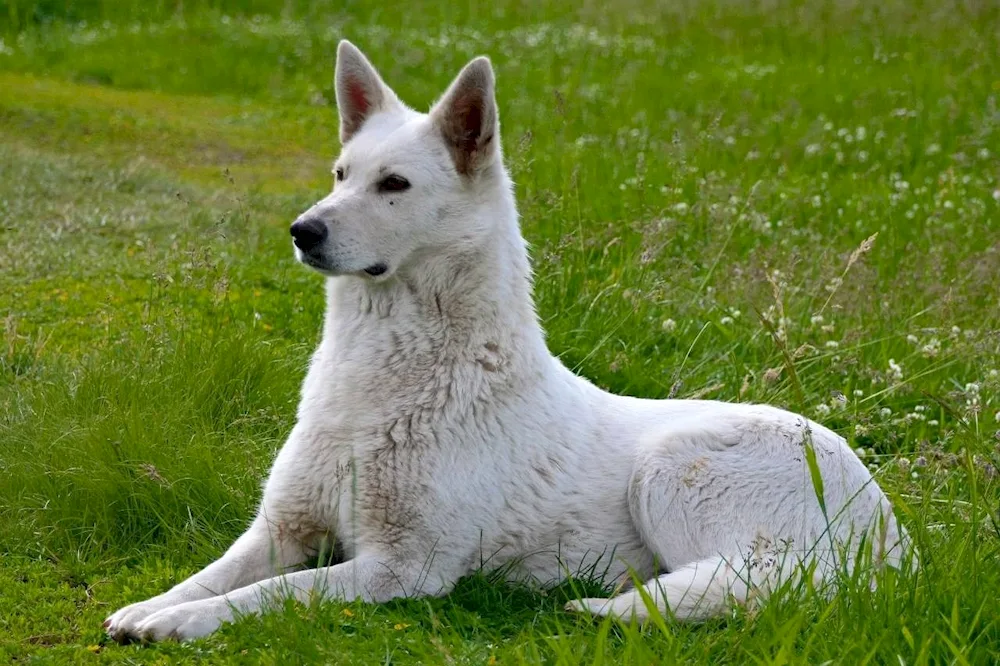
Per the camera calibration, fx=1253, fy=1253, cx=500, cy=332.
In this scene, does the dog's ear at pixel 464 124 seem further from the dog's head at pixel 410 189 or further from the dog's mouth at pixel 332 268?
the dog's mouth at pixel 332 268

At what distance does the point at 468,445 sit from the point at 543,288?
247 cm

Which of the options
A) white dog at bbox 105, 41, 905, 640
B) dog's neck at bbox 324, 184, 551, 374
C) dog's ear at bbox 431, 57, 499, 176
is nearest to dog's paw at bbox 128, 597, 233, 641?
white dog at bbox 105, 41, 905, 640

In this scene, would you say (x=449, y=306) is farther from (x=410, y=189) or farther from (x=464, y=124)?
(x=464, y=124)

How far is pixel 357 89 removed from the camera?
4.73 m

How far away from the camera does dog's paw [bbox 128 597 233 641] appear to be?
146 inches

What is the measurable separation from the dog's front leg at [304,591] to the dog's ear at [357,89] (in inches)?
66.4

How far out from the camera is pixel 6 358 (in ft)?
19.4

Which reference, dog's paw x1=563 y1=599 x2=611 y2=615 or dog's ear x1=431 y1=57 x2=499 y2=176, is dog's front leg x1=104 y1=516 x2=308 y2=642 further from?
dog's ear x1=431 y1=57 x2=499 y2=176

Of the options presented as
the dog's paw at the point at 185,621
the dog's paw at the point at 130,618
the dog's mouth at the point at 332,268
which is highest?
the dog's mouth at the point at 332,268

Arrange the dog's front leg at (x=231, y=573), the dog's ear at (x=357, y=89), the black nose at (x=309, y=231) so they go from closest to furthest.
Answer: the dog's front leg at (x=231, y=573) → the black nose at (x=309, y=231) → the dog's ear at (x=357, y=89)

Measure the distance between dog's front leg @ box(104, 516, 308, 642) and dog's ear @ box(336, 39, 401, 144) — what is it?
60.9 inches

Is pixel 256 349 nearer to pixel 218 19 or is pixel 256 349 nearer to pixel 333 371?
pixel 333 371

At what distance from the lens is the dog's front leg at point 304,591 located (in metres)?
3.73

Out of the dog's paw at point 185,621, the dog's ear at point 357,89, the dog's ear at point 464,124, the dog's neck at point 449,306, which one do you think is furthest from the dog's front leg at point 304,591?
the dog's ear at point 357,89
